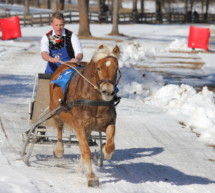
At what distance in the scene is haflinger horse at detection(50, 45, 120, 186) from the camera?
7.65m

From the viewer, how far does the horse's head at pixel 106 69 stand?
753 cm

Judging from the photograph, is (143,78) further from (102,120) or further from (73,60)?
(102,120)

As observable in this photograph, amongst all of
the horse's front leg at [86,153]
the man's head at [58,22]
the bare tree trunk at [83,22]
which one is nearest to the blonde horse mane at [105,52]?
the horse's front leg at [86,153]

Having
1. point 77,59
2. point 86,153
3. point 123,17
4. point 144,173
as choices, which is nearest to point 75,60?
point 77,59

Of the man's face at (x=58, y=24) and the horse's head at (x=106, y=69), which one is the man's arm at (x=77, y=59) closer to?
the man's face at (x=58, y=24)

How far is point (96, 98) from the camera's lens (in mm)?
8023

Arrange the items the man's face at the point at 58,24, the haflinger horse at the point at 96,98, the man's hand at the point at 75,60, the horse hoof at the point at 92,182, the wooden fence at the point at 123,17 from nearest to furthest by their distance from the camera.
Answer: the haflinger horse at the point at 96,98 → the horse hoof at the point at 92,182 → the man's hand at the point at 75,60 → the man's face at the point at 58,24 → the wooden fence at the point at 123,17

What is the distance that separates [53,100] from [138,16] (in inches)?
2651

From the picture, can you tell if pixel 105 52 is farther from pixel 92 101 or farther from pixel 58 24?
pixel 58 24

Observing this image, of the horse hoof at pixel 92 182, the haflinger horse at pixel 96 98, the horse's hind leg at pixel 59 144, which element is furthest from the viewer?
the horse's hind leg at pixel 59 144

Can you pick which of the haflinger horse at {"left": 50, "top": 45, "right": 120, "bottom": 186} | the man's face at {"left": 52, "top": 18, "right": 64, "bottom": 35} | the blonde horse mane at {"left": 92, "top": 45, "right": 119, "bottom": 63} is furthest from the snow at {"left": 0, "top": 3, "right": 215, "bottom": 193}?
the man's face at {"left": 52, "top": 18, "right": 64, "bottom": 35}

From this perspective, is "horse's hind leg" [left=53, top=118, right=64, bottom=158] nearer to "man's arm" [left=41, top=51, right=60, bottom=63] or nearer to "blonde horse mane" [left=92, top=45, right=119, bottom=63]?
"man's arm" [left=41, top=51, right=60, bottom=63]

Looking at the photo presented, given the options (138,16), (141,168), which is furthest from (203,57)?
(138,16)

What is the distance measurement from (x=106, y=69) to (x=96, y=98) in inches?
20.4
